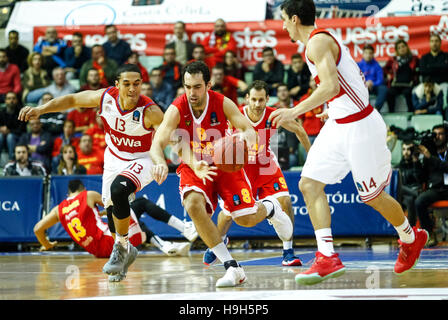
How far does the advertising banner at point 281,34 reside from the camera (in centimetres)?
1394

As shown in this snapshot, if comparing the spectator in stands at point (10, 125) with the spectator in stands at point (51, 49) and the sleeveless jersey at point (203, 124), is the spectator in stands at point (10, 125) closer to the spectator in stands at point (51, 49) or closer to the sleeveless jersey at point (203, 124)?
the spectator in stands at point (51, 49)

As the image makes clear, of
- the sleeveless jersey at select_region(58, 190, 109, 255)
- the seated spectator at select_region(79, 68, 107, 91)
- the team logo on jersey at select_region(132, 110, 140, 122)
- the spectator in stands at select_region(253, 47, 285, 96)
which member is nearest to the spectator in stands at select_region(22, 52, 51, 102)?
the seated spectator at select_region(79, 68, 107, 91)

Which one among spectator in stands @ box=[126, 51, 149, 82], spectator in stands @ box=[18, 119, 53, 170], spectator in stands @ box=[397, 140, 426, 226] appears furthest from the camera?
spectator in stands @ box=[126, 51, 149, 82]

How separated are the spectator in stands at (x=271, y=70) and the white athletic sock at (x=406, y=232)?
7808 mm

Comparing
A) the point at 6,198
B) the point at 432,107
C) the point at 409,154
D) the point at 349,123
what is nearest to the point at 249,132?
the point at 349,123

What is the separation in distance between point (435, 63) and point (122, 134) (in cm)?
773

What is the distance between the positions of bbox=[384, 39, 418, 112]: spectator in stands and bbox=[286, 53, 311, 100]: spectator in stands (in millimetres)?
1547

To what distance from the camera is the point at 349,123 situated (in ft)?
18.2

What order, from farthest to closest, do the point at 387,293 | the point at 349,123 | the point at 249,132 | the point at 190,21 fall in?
the point at 190,21, the point at 249,132, the point at 349,123, the point at 387,293

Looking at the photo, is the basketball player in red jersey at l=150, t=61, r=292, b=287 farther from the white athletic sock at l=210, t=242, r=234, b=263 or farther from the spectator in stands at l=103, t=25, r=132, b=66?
the spectator in stands at l=103, t=25, r=132, b=66

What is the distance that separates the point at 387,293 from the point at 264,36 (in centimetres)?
1032

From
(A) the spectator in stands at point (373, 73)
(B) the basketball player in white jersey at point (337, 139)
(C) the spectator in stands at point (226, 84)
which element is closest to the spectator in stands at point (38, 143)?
(C) the spectator in stands at point (226, 84)

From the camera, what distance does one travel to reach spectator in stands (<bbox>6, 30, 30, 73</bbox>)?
49.6ft
